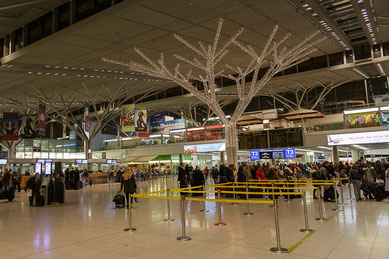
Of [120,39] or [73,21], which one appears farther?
[120,39]

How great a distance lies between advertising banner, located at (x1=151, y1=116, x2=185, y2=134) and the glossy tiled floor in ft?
109

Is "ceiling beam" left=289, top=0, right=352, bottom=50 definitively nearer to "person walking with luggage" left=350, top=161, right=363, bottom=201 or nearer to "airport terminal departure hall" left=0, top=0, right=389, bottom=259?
"airport terminal departure hall" left=0, top=0, right=389, bottom=259

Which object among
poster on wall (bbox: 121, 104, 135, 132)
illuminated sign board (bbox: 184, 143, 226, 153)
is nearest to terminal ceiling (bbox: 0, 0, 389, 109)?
poster on wall (bbox: 121, 104, 135, 132)

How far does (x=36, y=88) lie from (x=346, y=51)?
24860 mm

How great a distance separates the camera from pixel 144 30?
47.5 feet

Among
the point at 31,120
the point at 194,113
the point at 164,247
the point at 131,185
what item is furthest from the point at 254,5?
the point at 194,113

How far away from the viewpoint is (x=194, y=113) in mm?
48125

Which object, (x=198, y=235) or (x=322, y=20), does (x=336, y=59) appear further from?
(x=198, y=235)

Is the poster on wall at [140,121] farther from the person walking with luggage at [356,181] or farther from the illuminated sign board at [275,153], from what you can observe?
the person walking with luggage at [356,181]

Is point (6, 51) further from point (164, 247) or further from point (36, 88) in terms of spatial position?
point (164, 247)

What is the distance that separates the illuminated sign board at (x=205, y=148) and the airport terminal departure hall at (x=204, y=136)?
208 mm

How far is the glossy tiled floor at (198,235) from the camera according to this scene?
5.17m

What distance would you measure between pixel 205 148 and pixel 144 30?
15.6 meters

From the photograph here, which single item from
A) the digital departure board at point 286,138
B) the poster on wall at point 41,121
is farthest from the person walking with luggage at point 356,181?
the poster on wall at point 41,121
